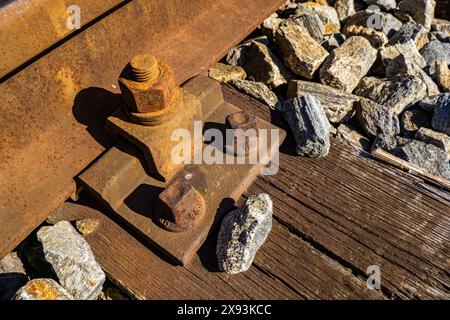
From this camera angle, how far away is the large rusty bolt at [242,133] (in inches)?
85.2

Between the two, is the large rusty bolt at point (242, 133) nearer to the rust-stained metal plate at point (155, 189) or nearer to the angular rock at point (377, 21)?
the rust-stained metal plate at point (155, 189)

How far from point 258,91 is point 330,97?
45 centimetres

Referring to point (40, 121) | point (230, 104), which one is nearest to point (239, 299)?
point (230, 104)

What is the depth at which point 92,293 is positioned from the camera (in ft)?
6.01

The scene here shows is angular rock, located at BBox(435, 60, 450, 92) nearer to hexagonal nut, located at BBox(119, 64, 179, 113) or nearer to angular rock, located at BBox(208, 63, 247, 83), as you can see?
angular rock, located at BBox(208, 63, 247, 83)

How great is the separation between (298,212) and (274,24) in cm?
175

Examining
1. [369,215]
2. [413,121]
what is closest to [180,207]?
[369,215]

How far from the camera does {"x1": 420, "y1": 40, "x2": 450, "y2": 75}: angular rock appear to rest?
331 cm

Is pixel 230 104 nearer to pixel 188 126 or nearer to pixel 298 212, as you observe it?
pixel 188 126

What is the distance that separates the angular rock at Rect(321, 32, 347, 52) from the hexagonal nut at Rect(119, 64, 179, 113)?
5.59 feet

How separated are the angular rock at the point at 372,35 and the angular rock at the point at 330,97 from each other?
3.10 ft

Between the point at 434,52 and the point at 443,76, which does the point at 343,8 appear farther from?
the point at 443,76
